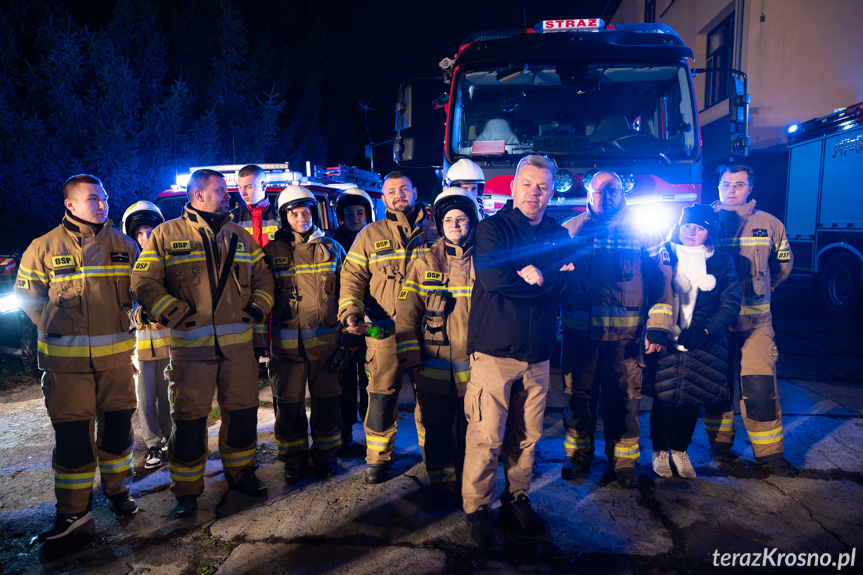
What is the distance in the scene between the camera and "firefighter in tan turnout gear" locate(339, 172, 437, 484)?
11.1ft

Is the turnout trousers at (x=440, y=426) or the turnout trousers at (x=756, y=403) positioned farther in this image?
the turnout trousers at (x=756, y=403)

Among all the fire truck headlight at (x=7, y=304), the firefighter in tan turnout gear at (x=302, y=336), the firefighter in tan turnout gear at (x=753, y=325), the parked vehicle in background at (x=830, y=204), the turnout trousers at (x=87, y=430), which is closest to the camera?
the turnout trousers at (x=87, y=430)

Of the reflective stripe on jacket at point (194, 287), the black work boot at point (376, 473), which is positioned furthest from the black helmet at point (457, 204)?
the black work boot at point (376, 473)

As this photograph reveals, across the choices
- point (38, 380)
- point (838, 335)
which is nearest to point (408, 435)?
point (38, 380)

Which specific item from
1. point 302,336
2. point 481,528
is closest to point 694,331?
point 481,528

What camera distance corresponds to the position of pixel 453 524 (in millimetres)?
2953

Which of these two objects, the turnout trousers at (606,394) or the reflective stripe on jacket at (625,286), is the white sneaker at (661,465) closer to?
the turnout trousers at (606,394)

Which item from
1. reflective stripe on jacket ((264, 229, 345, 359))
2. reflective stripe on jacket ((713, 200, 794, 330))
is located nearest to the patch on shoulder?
reflective stripe on jacket ((264, 229, 345, 359))

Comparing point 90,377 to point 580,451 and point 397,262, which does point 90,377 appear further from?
point 580,451

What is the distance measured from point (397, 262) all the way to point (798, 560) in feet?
8.84

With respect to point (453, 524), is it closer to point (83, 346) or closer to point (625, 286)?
point (625, 286)

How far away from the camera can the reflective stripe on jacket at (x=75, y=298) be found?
2.95 m

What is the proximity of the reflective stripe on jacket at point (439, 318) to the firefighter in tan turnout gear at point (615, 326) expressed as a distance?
84 centimetres

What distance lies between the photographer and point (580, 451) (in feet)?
11.6
